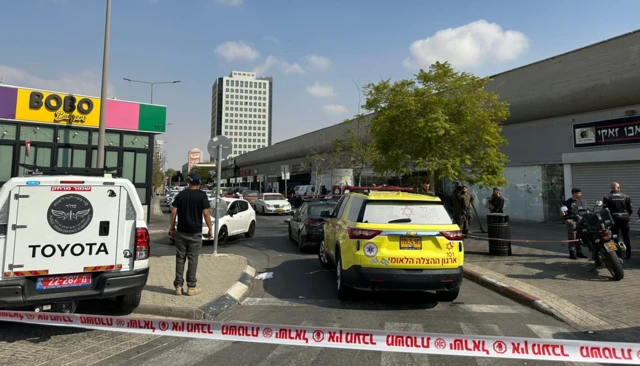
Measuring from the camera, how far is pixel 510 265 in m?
8.84

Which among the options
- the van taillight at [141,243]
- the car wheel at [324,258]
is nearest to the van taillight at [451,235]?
the car wheel at [324,258]

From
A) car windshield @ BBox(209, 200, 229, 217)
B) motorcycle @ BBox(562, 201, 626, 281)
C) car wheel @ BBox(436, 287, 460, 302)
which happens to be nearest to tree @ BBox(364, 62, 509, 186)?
motorcycle @ BBox(562, 201, 626, 281)

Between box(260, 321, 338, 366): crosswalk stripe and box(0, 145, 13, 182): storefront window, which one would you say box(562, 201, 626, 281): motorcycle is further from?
box(0, 145, 13, 182): storefront window

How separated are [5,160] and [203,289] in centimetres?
1626

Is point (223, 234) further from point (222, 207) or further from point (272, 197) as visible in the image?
point (272, 197)

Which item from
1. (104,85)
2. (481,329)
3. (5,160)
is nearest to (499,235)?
(481,329)

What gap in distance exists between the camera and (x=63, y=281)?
4461mm

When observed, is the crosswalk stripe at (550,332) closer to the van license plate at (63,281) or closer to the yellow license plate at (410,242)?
the yellow license plate at (410,242)

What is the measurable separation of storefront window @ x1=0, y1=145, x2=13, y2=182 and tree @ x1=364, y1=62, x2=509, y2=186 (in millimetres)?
16332

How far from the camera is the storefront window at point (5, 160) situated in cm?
1681

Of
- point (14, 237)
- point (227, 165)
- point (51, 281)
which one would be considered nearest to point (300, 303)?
point (51, 281)

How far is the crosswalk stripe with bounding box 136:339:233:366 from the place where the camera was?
12.5 feet

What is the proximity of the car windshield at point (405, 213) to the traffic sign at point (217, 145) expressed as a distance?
18.1 feet

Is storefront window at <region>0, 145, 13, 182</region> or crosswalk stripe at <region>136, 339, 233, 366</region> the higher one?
storefront window at <region>0, 145, 13, 182</region>
